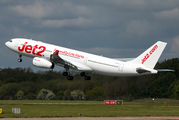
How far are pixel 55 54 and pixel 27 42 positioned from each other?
26.4 feet

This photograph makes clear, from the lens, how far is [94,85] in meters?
109

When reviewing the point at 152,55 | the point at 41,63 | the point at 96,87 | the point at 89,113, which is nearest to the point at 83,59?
the point at 41,63

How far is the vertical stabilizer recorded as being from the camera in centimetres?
5494

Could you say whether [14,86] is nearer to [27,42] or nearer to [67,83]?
[67,83]

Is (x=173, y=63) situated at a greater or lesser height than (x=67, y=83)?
greater

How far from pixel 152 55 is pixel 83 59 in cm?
1237

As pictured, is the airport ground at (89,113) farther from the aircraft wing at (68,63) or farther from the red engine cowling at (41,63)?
the red engine cowling at (41,63)

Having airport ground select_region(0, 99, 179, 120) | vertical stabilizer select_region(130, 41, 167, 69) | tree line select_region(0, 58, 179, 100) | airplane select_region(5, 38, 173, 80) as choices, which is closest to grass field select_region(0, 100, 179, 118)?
airport ground select_region(0, 99, 179, 120)

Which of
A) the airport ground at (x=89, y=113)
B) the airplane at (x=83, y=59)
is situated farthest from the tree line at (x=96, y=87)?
the airplane at (x=83, y=59)

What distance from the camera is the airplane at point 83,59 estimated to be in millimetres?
55750

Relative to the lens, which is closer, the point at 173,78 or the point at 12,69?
the point at 173,78

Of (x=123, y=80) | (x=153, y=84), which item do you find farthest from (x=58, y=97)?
(x=153, y=84)

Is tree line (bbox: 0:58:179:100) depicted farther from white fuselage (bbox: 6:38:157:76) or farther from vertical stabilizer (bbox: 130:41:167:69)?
vertical stabilizer (bbox: 130:41:167:69)

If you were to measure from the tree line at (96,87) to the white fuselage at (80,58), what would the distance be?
4138 centimetres
